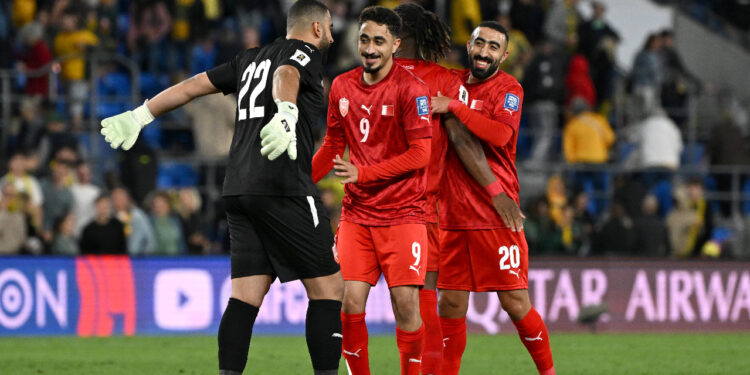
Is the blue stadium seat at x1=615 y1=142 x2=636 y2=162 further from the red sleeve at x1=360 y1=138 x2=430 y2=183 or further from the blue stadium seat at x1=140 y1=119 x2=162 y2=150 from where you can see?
the red sleeve at x1=360 y1=138 x2=430 y2=183

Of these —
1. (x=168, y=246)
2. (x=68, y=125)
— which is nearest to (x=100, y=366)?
(x=168, y=246)

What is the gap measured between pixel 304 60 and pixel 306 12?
0.37 m

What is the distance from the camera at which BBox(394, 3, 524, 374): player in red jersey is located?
7164mm

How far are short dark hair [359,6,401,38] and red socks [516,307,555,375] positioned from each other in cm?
190

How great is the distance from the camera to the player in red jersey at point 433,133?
7.16 meters

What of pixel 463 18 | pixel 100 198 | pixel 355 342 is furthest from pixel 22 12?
pixel 355 342

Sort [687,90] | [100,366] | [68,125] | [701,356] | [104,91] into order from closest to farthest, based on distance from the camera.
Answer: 1. [100,366]
2. [701,356]
3. [68,125]
4. [104,91]
5. [687,90]

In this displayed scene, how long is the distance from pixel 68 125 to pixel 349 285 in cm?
1037

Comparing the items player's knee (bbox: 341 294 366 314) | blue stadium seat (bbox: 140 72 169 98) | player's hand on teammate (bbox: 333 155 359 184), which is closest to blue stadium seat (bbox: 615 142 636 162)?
blue stadium seat (bbox: 140 72 169 98)

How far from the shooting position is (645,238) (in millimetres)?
16516

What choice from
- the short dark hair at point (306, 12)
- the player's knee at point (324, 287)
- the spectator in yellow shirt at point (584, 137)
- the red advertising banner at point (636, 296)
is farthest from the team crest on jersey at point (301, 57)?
the spectator in yellow shirt at point (584, 137)

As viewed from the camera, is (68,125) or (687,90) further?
(687,90)

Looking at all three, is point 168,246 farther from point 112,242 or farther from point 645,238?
point 645,238

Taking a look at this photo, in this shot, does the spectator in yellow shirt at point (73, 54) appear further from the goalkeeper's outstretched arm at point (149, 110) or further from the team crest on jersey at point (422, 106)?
the team crest on jersey at point (422, 106)
